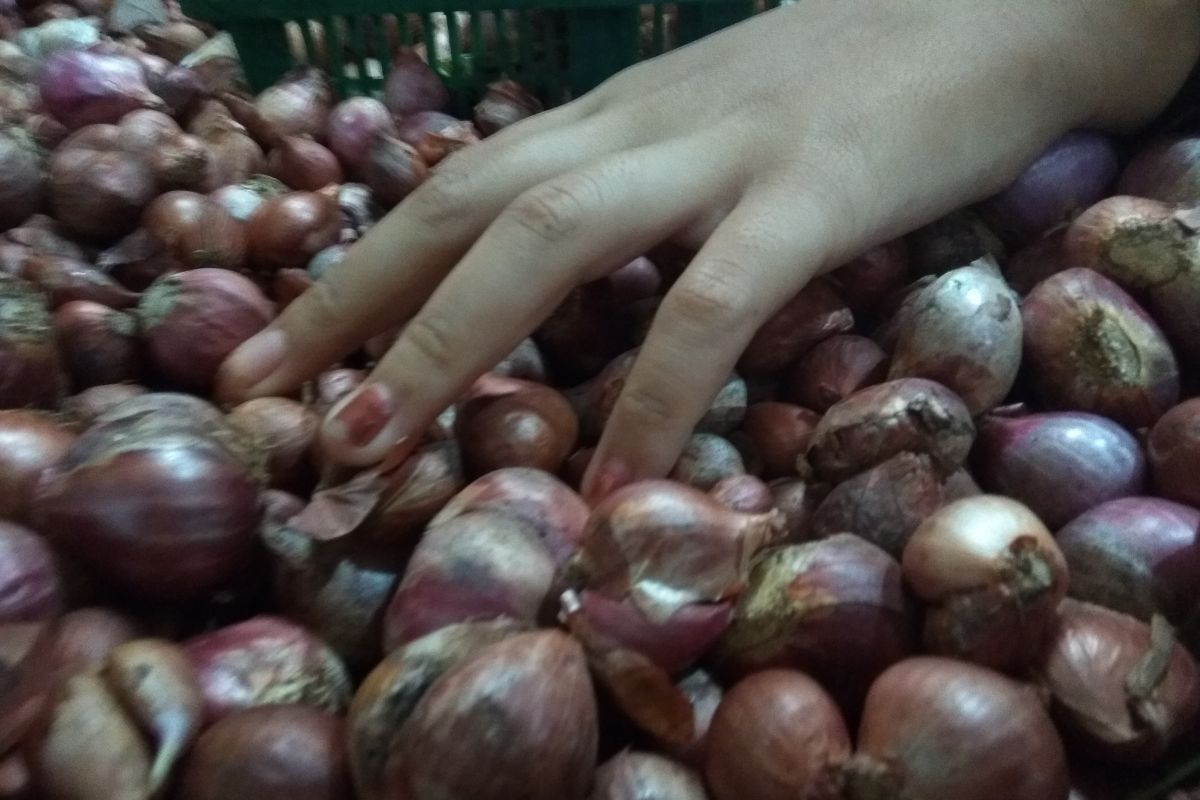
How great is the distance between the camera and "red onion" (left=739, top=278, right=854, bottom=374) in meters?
0.76

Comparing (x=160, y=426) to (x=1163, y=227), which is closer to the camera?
(x=160, y=426)

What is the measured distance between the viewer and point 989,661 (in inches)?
20.8

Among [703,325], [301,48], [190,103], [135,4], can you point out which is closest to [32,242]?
[190,103]

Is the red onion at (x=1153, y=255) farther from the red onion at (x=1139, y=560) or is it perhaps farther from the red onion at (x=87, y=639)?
the red onion at (x=87, y=639)

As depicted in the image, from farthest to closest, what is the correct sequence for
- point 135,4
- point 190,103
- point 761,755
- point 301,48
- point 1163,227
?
point 135,4 → point 301,48 → point 190,103 → point 1163,227 → point 761,755

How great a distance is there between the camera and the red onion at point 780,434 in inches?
28.7

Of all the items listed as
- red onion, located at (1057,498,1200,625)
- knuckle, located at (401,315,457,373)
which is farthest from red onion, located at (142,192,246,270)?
red onion, located at (1057,498,1200,625)

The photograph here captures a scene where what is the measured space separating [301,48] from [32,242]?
1.80 feet

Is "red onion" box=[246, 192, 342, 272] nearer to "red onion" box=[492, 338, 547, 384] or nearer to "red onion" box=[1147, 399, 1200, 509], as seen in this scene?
"red onion" box=[492, 338, 547, 384]

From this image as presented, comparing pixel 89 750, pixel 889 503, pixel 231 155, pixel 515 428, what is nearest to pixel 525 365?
pixel 515 428

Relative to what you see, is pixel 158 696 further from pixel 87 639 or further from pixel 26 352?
pixel 26 352

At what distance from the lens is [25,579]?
1.73 feet

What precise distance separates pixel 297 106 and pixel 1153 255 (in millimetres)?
932

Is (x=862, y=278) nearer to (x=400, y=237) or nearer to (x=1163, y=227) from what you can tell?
(x=1163, y=227)
